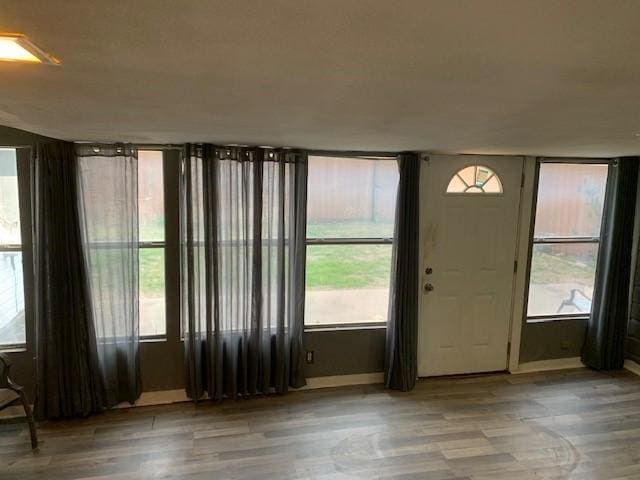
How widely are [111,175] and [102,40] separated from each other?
255 centimetres

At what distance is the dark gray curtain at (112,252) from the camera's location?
3188 mm

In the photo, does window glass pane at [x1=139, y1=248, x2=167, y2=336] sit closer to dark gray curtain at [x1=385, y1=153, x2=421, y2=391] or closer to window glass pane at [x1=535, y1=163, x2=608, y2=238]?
dark gray curtain at [x1=385, y1=153, x2=421, y2=391]

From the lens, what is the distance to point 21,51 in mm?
1003

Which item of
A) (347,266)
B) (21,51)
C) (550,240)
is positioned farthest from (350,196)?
(21,51)

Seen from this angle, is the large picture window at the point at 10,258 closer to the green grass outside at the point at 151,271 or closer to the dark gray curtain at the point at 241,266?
the green grass outside at the point at 151,271

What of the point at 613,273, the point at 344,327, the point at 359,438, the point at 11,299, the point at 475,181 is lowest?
the point at 359,438

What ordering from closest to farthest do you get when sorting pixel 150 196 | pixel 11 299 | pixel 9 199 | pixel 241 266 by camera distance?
pixel 9 199
pixel 11 299
pixel 150 196
pixel 241 266

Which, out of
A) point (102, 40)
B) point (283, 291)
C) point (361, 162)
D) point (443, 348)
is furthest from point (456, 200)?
point (102, 40)

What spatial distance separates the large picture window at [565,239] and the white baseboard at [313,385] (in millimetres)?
1774

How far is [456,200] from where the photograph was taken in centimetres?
391

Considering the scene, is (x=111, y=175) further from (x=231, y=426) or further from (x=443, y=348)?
(x=443, y=348)

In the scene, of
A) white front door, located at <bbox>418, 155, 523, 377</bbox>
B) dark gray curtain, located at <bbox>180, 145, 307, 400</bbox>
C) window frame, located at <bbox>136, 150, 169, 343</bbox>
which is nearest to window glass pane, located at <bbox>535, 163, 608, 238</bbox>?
white front door, located at <bbox>418, 155, 523, 377</bbox>

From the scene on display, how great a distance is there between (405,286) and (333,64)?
293 centimetres

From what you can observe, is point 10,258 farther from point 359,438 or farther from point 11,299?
point 359,438
